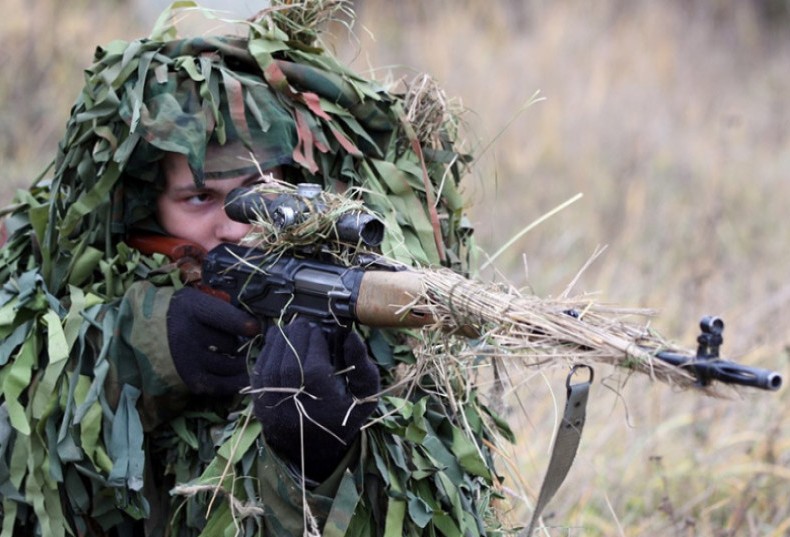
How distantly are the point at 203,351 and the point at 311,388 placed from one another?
440 mm

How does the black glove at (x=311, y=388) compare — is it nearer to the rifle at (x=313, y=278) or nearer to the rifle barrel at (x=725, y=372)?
the rifle at (x=313, y=278)

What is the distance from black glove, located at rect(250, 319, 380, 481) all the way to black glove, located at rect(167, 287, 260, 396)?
0.25 meters

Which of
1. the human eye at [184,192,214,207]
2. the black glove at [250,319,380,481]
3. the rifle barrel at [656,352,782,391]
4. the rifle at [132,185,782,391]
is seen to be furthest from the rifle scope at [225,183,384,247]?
the rifle barrel at [656,352,782,391]

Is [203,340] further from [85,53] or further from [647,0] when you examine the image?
[647,0]

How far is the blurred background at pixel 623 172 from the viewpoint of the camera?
3.76 meters

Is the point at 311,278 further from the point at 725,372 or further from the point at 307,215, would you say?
the point at 725,372

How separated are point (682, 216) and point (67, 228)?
16.1ft

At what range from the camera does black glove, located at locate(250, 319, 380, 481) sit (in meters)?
2.09

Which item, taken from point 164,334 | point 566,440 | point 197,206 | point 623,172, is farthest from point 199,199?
point 623,172

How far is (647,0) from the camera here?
10203mm

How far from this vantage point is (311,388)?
2084 mm

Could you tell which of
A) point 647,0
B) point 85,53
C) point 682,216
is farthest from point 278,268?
point 647,0

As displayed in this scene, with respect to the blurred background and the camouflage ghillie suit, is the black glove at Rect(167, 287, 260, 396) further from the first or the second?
the blurred background

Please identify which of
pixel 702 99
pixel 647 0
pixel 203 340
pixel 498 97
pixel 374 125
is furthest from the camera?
pixel 647 0
